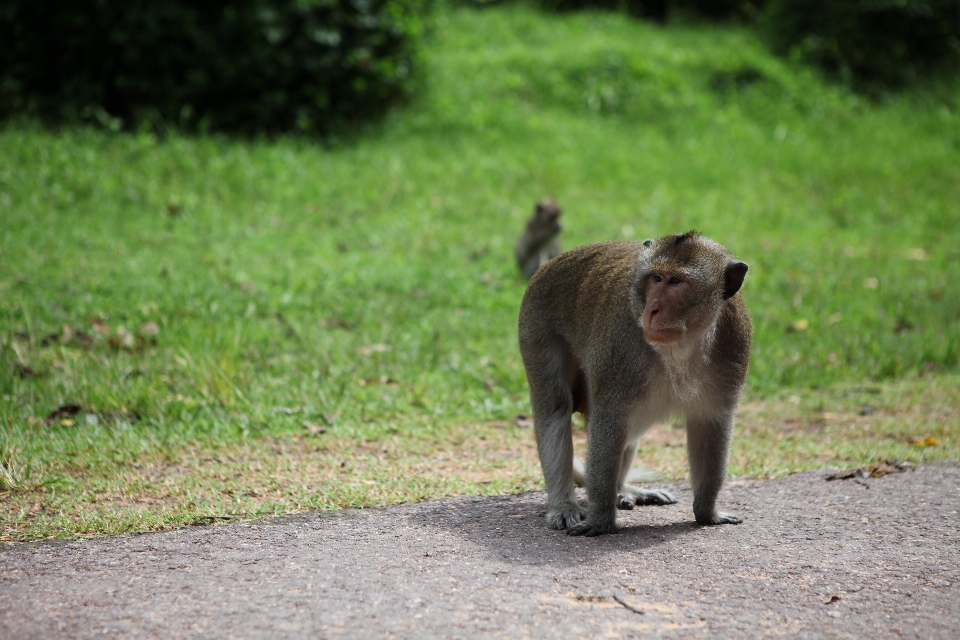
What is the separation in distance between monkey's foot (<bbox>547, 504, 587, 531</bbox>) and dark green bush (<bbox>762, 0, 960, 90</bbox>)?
13104 millimetres

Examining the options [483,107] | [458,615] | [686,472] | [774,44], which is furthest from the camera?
[774,44]

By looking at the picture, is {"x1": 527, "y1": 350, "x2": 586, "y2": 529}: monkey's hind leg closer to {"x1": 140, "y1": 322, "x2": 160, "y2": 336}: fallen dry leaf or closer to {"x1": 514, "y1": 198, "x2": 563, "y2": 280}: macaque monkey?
{"x1": 140, "y1": 322, "x2": 160, "y2": 336}: fallen dry leaf

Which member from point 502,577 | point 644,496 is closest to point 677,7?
point 644,496

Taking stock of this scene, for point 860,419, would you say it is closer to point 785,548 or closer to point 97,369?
point 785,548

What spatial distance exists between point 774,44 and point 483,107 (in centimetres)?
588

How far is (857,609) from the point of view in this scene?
3598 millimetres

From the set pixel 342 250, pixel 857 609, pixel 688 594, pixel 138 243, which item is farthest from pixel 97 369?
pixel 857 609

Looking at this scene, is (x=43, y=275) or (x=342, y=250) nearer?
(x=43, y=275)

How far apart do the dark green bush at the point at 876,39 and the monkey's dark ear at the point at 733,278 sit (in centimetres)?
1286

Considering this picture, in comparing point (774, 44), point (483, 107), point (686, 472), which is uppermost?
point (774, 44)

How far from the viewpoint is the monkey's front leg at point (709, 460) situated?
178 inches

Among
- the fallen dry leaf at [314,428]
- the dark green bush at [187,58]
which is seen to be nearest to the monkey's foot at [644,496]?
the fallen dry leaf at [314,428]

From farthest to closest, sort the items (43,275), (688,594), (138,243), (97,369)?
1. (138,243)
2. (43,275)
3. (97,369)
4. (688,594)

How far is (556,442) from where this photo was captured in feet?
15.5
